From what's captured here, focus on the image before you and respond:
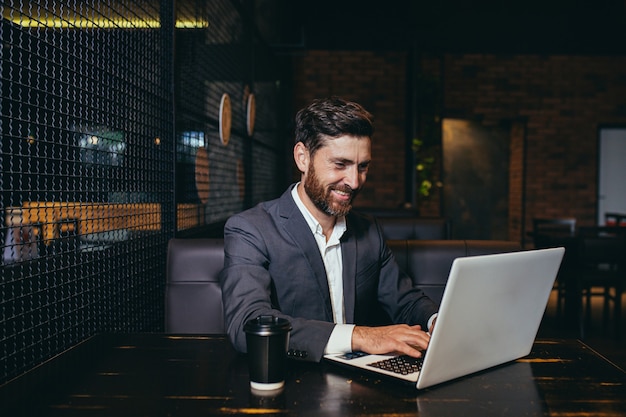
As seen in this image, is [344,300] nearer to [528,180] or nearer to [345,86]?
[345,86]

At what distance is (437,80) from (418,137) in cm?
79

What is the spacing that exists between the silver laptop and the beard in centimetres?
53

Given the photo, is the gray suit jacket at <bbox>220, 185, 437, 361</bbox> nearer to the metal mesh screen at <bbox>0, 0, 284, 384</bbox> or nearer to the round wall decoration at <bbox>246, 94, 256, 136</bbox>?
the metal mesh screen at <bbox>0, 0, 284, 384</bbox>

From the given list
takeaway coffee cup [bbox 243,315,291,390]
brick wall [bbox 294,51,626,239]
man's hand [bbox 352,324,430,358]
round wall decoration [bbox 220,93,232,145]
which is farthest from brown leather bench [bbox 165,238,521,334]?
brick wall [bbox 294,51,626,239]

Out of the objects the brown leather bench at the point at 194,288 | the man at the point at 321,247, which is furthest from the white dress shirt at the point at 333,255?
the brown leather bench at the point at 194,288

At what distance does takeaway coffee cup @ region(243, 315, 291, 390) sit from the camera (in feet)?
3.51

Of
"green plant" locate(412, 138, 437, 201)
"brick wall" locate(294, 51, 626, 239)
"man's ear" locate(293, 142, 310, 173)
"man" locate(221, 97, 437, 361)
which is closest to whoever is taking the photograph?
"man" locate(221, 97, 437, 361)

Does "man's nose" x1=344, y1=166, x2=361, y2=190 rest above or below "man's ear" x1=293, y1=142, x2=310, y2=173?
below

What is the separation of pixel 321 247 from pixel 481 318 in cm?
72

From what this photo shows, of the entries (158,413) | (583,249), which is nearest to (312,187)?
(158,413)

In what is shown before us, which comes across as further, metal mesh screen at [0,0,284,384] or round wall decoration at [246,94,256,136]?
round wall decoration at [246,94,256,136]

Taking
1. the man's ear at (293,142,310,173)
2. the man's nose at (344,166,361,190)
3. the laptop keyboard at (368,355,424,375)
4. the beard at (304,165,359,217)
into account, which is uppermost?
the man's ear at (293,142,310,173)

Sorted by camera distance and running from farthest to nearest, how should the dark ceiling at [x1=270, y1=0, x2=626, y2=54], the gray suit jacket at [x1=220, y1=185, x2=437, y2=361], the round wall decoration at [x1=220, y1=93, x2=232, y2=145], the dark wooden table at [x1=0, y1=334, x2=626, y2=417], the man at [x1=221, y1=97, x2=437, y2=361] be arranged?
the dark ceiling at [x1=270, y1=0, x2=626, y2=54] < the round wall decoration at [x1=220, y1=93, x2=232, y2=145] < the man at [x1=221, y1=97, x2=437, y2=361] < the gray suit jacket at [x1=220, y1=185, x2=437, y2=361] < the dark wooden table at [x1=0, y1=334, x2=626, y2=417]

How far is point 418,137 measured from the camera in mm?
7266
